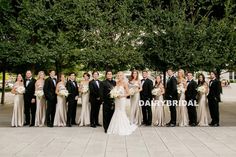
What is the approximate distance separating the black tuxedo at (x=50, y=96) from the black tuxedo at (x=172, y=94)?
4.57m

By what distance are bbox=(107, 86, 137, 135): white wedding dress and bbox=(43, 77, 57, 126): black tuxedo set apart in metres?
3.05

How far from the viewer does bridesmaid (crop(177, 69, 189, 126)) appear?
16.7 m

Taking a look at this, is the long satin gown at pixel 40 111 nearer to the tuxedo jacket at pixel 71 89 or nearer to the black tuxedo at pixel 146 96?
the tuxedo jacket at pixel 71 89

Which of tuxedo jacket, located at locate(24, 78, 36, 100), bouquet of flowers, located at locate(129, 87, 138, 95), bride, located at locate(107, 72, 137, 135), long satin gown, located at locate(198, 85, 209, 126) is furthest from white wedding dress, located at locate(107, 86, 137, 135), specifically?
tuxedo jacket, located at locate(24, 78, 36, 100)

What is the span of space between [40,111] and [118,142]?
5.43m

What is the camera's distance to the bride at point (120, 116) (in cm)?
1440

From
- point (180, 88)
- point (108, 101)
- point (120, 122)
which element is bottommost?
point (120, 122)

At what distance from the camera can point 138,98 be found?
54.8 feet

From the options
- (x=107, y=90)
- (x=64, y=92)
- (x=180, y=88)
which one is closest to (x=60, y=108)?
(x=64, y=92)

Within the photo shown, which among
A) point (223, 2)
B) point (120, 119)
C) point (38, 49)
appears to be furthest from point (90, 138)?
point (223, 2)

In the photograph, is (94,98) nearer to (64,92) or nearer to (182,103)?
(64,92)

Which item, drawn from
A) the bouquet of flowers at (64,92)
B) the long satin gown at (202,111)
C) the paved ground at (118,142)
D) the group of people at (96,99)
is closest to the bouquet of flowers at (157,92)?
the group of people at (96,99)

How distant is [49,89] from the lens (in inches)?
653

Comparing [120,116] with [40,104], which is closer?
[120,116]
